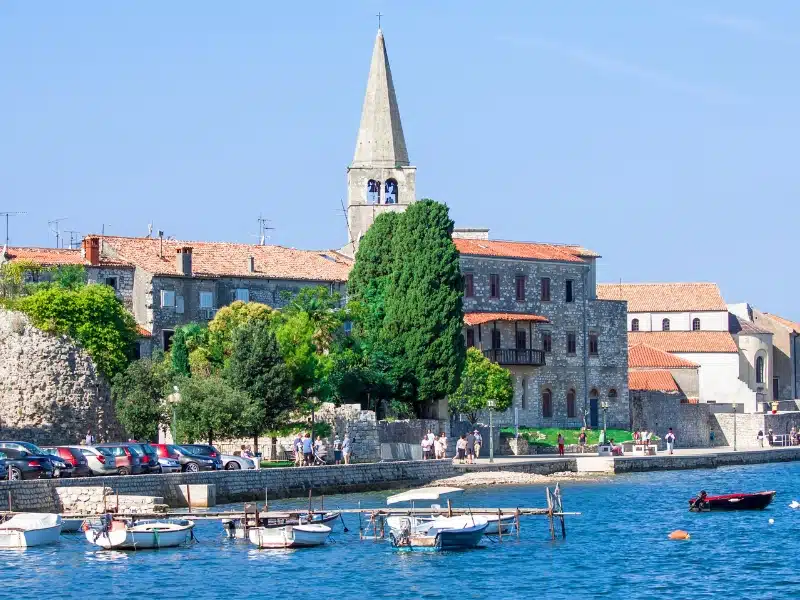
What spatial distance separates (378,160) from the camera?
86.3m

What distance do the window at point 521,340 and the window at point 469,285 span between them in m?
3.13

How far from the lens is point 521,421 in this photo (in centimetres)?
8344

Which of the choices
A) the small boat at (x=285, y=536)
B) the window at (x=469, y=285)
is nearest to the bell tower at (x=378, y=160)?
the window at (x=469, y=285)

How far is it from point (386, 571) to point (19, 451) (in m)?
12.7

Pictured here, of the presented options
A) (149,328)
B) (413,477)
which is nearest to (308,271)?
(149,328)

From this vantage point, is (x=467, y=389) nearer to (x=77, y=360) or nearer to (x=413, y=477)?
(x=413, y=477)

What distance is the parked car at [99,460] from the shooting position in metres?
49.3

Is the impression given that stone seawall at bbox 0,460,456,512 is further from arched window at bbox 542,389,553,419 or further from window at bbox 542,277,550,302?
window at bbox 542,277,550,302

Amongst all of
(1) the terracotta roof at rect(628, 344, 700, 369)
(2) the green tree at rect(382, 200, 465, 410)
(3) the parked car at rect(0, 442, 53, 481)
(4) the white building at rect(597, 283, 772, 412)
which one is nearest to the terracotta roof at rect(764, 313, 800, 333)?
(4) the white building at rect(597, 283, 772, 412)

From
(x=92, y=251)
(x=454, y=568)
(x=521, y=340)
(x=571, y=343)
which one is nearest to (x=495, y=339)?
(x=521, y=340)

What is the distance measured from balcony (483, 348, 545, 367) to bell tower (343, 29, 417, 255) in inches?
373

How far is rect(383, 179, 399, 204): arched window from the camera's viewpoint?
87000 mm

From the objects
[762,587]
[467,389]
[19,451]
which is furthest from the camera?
[467,389]

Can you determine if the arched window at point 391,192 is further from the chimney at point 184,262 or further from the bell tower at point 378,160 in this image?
the chimney at point 184,262
